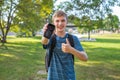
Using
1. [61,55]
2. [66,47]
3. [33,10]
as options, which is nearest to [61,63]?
[61,55]

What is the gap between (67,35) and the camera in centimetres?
312

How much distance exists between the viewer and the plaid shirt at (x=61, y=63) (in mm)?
3072

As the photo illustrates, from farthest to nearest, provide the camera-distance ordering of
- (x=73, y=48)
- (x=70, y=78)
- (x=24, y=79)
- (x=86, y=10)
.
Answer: (x=86, y=10)
(x=24, y=79)
(x=70, y=78)
(x=73, y=48)

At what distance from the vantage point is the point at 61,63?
121 inches

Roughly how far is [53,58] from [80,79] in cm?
554

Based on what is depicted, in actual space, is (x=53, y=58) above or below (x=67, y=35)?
below

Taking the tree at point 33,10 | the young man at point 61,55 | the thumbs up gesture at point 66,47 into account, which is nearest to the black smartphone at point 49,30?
the young man at point 61,55

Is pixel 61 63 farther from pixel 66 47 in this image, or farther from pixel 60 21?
pixel 60 21

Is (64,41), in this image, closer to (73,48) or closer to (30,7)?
(73,48)

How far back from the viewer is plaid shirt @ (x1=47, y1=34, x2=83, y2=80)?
10.1ft

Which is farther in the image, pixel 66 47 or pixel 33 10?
pixel 33 10


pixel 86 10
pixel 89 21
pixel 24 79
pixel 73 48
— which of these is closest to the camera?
pixel 73 48

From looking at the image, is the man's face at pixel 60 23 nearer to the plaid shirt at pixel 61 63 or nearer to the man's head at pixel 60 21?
the man's head at pixel 60 21

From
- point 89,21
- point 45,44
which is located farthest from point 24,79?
point 89,21
